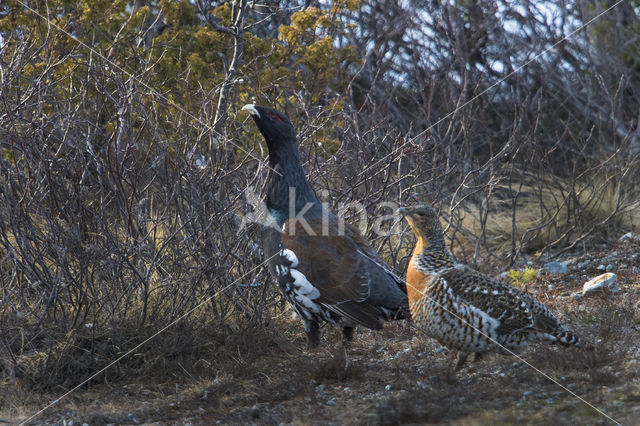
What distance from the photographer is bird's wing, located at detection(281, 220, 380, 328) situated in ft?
16.9

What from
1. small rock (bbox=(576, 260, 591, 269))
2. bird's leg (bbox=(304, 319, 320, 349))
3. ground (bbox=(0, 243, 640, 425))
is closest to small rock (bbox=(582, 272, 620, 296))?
ground (bbox=(0, 243, 640, 425))

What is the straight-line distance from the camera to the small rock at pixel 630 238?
8219mm

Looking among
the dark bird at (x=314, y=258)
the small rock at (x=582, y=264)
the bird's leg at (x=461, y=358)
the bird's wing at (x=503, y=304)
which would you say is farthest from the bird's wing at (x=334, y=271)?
the small rock at (x=582, y=264)

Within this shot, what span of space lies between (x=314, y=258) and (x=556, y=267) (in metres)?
3.32

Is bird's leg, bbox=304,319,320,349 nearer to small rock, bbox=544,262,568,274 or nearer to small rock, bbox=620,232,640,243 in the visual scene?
small rock, bbox=544,262,568,274

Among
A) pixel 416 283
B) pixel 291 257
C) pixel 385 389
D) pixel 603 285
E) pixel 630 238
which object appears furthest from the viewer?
pixel 630 238

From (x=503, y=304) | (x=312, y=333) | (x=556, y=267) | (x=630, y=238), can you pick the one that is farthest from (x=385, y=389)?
(x=630, y=238)

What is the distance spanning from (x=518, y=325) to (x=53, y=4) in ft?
16.6

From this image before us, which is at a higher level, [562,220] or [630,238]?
[562,220]

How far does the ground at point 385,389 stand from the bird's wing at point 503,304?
0.65ft

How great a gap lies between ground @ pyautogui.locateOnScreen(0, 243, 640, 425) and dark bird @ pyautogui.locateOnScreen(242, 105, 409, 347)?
28 cm

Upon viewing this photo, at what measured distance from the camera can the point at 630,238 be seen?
831 cm

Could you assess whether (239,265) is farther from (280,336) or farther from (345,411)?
(345,411)

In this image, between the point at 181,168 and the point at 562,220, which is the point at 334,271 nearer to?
the point at 181,168
